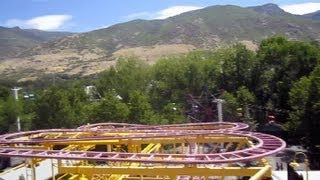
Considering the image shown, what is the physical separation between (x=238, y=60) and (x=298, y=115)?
1789 cm

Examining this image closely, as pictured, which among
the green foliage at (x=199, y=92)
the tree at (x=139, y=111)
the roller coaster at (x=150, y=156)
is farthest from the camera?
the tree at (x=139, y=111)

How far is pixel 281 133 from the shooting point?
168 ft

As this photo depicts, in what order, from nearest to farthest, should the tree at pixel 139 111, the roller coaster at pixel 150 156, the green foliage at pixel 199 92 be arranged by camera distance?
the roller coaster at pixel 150 156
the green foliage at pixel 199 92
the tree at pixel 139 111

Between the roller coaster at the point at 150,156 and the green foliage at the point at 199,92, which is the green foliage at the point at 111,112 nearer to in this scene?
the green foliage at the point at 199,92

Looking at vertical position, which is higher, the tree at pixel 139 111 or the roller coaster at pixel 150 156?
the roller coaster at pixel 150 156

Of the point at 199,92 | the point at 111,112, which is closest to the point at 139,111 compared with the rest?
the point at 111,112

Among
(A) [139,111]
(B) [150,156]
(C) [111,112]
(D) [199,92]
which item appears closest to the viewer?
(B) [150,156]

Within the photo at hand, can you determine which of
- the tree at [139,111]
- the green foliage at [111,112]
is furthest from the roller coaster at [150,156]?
the tree at [139,111]

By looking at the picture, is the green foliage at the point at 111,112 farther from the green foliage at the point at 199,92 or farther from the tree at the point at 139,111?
the tree at the point at 139,111

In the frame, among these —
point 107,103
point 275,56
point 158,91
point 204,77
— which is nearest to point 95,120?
point 107,103

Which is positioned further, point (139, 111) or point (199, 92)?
point (199, 92)

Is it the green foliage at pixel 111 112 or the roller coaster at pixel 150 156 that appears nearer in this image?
the roller coaster at pixel 150 156

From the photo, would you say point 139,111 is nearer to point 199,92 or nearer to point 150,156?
point 199,92

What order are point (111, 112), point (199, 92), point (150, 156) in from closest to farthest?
point (150, 156) → point (111, 112) → point (199, 92)
